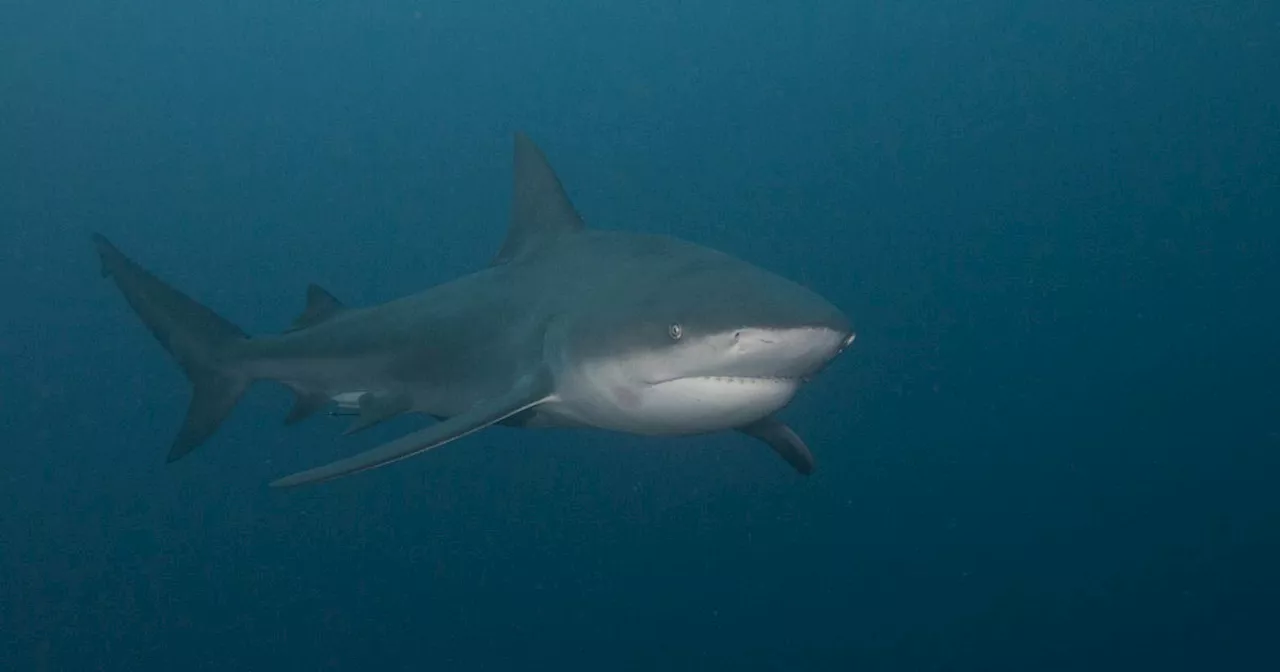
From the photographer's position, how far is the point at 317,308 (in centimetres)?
649

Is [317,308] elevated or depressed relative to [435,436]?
elevated

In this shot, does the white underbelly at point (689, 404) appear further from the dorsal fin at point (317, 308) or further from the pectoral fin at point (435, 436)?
the dorsal fin at point (317, 308)

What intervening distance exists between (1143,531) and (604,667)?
1012 centimetres

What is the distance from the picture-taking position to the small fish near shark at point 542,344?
143 inches

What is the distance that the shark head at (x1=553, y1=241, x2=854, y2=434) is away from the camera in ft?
11.4

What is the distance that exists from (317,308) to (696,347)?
404cm

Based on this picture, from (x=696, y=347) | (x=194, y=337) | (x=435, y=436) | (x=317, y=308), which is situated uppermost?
(x=317, y=308)

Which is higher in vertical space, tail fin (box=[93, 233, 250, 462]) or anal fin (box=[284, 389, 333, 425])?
tail fin (box=[93, 233, 250, 462])

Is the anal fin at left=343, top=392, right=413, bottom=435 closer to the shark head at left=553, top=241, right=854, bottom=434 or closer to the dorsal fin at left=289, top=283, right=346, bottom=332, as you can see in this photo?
the dorsal fin at left=289, top=283, right=346, bottom=332

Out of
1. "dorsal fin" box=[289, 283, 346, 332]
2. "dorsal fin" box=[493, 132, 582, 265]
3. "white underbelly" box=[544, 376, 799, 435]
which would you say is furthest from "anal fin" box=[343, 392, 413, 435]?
"white underbelly" box=[544, 376, 799, 435]

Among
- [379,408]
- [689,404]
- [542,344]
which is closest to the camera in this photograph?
[689,404]

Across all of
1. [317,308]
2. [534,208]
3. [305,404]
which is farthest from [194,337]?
[534,208]

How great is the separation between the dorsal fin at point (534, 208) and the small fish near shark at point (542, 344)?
0.04 ft

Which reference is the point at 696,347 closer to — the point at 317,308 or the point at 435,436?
the point at 435,436
